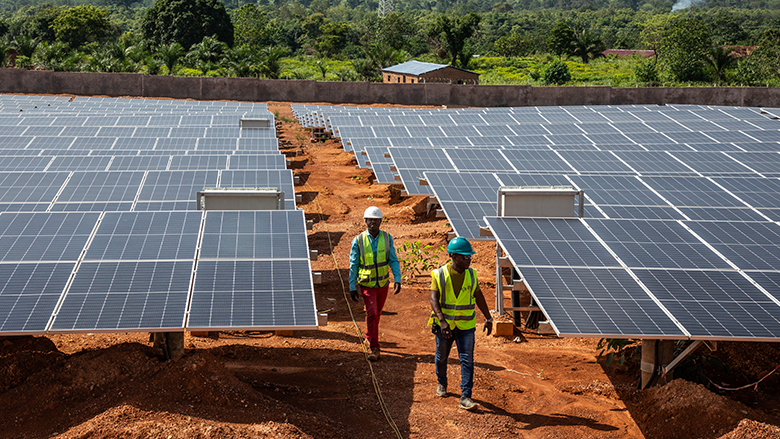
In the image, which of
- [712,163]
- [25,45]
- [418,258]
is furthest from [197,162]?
[25,45]

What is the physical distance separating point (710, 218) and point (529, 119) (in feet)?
66.1

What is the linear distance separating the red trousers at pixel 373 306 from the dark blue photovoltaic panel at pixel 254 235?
1.19m

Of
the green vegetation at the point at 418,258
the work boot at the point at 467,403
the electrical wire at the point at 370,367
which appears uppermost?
the work boot at the point at 467,403

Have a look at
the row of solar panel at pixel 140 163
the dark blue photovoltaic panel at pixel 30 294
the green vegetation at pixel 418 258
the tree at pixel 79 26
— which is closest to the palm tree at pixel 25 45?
the tree at pixel 79 26

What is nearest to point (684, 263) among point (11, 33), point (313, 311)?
point (313, 311)

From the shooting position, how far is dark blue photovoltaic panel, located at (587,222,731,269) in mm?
8469

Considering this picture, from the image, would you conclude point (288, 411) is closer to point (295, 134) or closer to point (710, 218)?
point (710, 218)

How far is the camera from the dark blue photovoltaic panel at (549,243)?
8484 millimetres

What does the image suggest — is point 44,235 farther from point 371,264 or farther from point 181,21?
point 181,21

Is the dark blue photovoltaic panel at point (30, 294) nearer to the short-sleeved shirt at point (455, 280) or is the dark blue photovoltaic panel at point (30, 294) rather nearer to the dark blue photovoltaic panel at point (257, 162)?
the short-sleeved shirt at point (455, 280)

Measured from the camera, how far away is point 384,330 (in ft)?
35.7

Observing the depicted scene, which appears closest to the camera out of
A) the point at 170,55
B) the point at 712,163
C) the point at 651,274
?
the point at 651,274

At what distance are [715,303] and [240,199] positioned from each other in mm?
6565

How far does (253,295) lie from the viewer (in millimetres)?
7430
